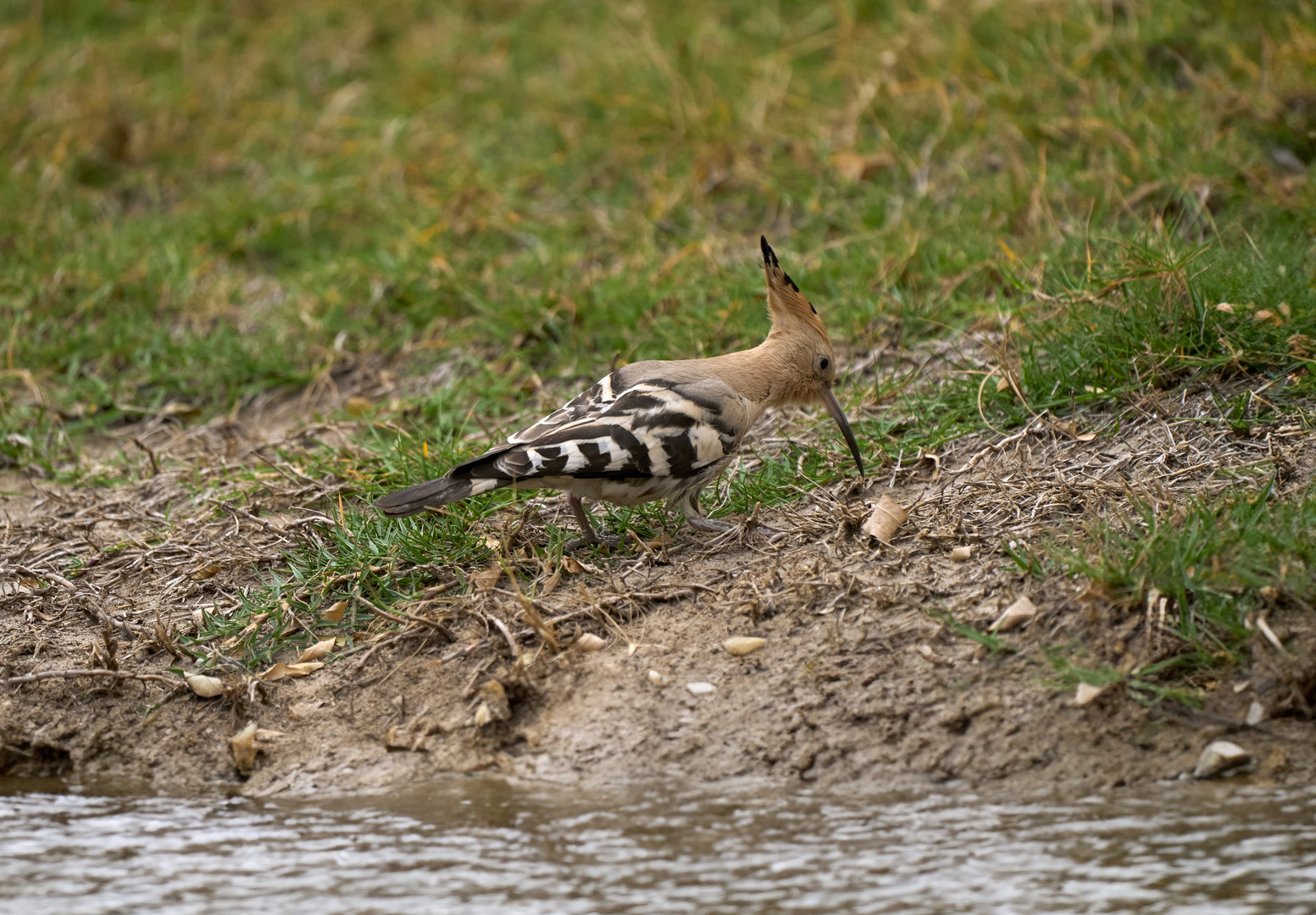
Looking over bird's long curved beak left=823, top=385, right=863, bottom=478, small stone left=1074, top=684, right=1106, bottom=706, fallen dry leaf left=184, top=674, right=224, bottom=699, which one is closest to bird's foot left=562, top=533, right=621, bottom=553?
bird's long curved beak left=823, top=385, right=863, bottom=478

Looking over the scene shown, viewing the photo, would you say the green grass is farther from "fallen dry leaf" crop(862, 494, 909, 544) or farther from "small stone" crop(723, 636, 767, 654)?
"small stone" crop(723, 636, 767, 654)

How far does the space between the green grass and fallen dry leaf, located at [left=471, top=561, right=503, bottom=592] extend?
0.47 ft

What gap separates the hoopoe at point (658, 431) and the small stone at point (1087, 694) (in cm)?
130

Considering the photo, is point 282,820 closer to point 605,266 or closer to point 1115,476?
point 1115,476

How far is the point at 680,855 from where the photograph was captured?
2822 millimetres

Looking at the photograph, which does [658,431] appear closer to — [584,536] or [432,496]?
[584,536]

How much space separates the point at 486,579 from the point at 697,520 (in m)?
0.69

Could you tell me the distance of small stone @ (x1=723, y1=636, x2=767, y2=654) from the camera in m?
3.54

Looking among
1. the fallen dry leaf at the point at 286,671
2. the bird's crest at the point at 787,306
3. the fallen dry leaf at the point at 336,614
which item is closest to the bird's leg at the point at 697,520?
the bird's crest at the point at 787,306

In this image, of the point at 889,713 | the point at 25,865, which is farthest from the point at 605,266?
the point at 25,865

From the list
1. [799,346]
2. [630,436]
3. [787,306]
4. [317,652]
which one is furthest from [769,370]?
[317,652]

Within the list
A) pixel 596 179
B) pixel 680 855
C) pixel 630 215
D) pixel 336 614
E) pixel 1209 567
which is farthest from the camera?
pixel 596 179

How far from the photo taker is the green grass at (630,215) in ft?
15.1

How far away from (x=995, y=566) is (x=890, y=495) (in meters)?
0.65
